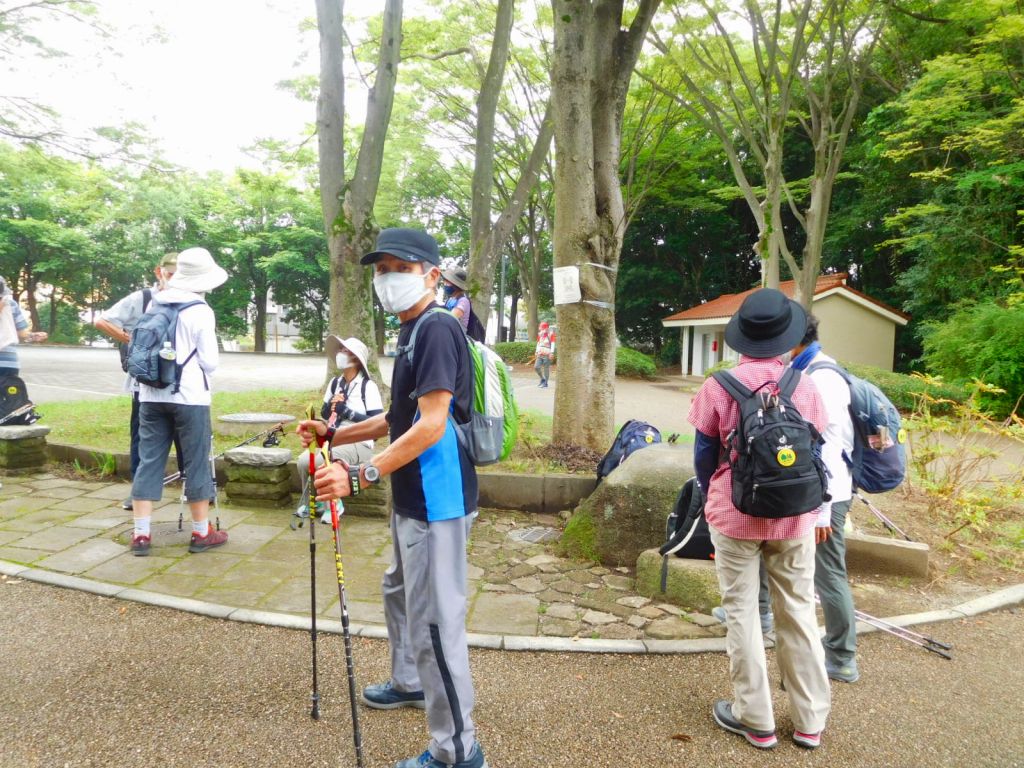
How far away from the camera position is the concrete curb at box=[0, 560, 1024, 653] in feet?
11.4

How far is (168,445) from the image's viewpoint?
15.1 feet

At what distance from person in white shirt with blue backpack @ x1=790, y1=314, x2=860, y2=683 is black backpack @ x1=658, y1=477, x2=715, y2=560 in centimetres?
74

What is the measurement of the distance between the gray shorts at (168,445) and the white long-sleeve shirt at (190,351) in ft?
0.20

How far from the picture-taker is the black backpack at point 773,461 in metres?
2.50

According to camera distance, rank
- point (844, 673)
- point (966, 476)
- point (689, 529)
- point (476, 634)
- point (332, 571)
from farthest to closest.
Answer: point (966, 476) → point (332, 571) → point (689, 529) → point (476, 634) → point (844, 673)

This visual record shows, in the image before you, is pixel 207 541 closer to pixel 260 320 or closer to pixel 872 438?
pixel 872 438

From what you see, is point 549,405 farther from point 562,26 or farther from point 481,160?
point 562,26

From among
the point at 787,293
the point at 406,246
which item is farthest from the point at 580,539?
the point at 787,293

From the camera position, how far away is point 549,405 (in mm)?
14234

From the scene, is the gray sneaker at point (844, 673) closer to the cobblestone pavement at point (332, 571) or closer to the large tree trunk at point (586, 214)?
the cobblestone pavement at point (332, 571)

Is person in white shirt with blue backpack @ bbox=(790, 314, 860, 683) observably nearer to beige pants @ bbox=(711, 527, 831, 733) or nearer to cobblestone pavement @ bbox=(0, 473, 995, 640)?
beige pants @ bbox=(711, 527, 831, 733)

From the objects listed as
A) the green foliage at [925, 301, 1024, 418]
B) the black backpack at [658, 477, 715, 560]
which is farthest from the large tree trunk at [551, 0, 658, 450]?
the green foliage at [925, 301, 1024, 418]

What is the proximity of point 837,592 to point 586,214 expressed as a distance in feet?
14.7

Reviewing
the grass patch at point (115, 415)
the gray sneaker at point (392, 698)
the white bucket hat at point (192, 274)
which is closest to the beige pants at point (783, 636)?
the gray sneaker at point (392, 698)
